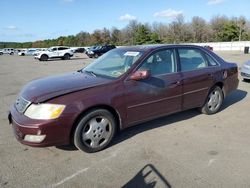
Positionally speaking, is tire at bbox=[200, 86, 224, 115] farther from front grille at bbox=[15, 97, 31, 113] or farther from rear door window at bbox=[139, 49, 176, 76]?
front grille at bbox=[15, 97, 31, 113]

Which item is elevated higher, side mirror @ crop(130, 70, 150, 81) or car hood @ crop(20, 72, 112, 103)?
side mirror @ crop(130, 70, 150, 81)

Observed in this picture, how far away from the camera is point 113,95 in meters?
4.05

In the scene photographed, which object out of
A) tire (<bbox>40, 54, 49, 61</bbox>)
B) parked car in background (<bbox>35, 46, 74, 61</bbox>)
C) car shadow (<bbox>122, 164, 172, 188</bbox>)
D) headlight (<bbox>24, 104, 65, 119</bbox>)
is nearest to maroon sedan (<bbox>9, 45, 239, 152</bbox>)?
headlight (<bbox>24, 104, 65, 119</bbox>)

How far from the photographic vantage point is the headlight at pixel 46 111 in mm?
3572

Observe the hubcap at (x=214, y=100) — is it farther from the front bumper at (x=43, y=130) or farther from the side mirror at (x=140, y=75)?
the front bumper at (x=43, y=130)

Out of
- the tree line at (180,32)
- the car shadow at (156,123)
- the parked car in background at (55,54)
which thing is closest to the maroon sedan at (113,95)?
the car shadow at (156,123)

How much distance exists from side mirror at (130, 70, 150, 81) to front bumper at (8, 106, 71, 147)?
4.27ft

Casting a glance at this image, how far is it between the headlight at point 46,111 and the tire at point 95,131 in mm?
374

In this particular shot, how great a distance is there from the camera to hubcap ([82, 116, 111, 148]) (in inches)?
155

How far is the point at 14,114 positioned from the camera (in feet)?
12.9

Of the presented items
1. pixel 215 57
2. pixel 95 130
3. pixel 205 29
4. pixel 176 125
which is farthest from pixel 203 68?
pixel 205 29

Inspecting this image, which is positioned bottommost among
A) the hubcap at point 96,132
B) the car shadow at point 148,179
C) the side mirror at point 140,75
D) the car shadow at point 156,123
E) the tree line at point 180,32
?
the car shadow at point 148,179

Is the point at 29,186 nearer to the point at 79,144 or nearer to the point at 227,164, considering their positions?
the point at 79,144

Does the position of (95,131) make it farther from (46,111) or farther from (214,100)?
(214,100)
